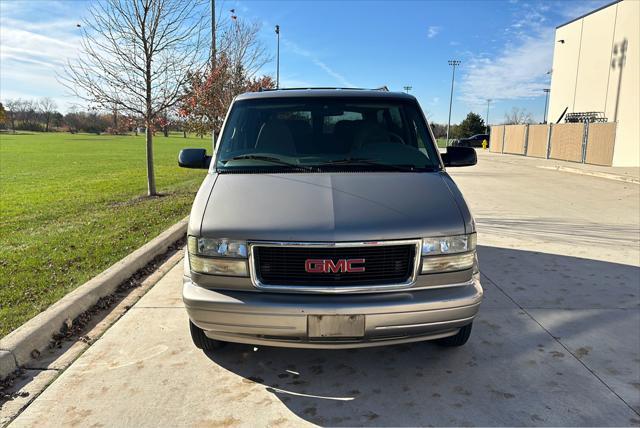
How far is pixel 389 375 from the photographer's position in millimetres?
3184

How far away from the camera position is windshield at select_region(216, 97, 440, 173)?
142 inches

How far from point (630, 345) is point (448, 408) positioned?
187 cm

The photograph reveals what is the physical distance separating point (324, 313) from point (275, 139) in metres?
1.73

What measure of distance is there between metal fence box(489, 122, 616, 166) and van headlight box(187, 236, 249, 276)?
24598 mm

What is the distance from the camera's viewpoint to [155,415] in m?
2.73

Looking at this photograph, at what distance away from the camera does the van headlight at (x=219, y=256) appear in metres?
2.77

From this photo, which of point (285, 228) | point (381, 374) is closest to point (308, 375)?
point (381, 374)

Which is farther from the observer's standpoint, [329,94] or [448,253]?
[329,94]

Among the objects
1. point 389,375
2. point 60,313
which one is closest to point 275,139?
point 389,375

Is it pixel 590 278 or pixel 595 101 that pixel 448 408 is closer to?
pixel 590 278

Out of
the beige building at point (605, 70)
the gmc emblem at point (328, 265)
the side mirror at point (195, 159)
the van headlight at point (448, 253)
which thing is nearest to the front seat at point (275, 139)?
the side mirror at point (195, 159)

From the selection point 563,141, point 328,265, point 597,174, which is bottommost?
point 328,265

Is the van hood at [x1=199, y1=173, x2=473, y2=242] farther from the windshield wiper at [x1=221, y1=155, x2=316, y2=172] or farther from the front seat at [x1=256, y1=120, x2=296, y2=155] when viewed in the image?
the front seat at [x1=256, y1=120, x2=296, y2=155]

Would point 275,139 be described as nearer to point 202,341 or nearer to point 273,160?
point 273,160
